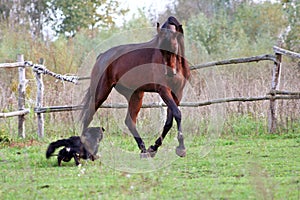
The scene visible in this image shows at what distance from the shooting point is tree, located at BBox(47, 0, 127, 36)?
3116 cm

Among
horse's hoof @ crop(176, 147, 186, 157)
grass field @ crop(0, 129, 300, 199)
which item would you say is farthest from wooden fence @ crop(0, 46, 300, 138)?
horse's hoof @ crop(176, 147, 186, 157)

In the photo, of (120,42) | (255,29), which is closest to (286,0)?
(255,29)

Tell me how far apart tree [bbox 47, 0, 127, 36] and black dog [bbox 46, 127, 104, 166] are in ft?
73.1

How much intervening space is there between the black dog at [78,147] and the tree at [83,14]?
73.1 ft

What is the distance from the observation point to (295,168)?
716cm

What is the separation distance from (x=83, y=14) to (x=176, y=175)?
2499 centimetres

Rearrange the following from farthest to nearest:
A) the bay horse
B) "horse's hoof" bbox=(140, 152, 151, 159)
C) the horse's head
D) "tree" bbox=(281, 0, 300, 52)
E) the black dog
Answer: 1. "tree" bbox=(281, 0, 300, 52)
2. "horse's hoof" bbox=(140, 152, 151, 159)
3. the black dog
4. the bay horse
5. the horse's head

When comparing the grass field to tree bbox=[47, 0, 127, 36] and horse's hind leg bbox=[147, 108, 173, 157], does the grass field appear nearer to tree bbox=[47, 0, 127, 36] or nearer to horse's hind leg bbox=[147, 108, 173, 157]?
horse's hind leg bbox=[147, 108, 173, 157]

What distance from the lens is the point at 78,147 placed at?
821 cm

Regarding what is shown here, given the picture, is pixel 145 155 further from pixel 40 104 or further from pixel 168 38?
pixel 40 104

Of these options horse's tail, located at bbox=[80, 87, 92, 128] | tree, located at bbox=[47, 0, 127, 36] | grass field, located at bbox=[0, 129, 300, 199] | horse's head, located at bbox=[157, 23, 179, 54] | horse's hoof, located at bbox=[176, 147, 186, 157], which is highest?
tree, located at bbox=[47, 0, 127, 36]

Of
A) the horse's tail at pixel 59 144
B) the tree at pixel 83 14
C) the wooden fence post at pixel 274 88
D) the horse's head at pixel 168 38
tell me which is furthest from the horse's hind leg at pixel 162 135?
the tree at pixel 83 14

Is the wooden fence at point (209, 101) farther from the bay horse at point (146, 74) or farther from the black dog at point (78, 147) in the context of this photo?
the black dog at point (78, 147)

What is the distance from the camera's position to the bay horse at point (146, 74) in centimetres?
794
